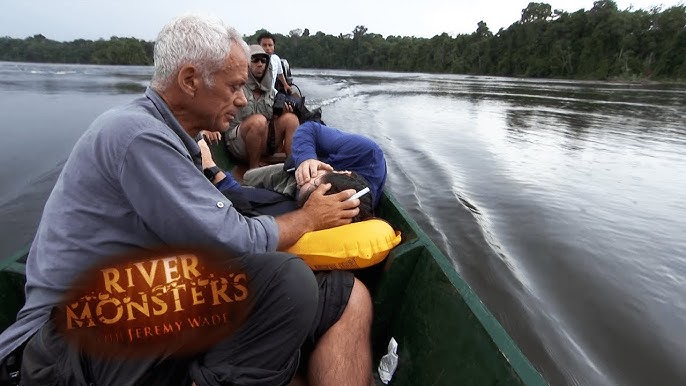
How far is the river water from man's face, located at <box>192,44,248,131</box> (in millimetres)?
2563

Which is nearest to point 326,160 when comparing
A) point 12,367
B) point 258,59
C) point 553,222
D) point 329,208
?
point 329,208

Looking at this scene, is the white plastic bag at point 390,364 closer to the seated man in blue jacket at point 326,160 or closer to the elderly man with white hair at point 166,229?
the elderly man with white hair at point 166,229

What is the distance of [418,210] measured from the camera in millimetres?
5141

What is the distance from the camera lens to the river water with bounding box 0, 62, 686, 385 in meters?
2.92

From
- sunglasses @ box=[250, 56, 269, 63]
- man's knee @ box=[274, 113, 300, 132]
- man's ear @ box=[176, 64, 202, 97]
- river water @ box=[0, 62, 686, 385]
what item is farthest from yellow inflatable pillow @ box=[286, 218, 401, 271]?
sunglasses @ box=[250, 56, 269, 63]

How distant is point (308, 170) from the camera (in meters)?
2.47

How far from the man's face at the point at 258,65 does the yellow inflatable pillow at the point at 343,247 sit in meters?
3.81

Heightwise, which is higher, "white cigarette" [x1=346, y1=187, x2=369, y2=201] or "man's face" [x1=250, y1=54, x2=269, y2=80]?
"man's face" [x1=250, y1=54, x2=269, y2=80]

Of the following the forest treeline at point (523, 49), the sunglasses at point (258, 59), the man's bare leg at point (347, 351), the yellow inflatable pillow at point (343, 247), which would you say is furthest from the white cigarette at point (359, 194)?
the forest treeline at point (523, 49)

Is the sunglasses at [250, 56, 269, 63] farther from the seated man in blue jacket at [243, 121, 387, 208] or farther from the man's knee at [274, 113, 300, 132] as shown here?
the seated man in blue jacket at [243, 121, 387, 208]

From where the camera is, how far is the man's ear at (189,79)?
50.7 inches

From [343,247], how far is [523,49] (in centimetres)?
7492

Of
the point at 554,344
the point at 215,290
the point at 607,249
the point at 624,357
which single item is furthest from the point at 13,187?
the point at 607,249

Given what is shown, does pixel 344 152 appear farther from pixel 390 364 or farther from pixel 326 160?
pixel 390 364
